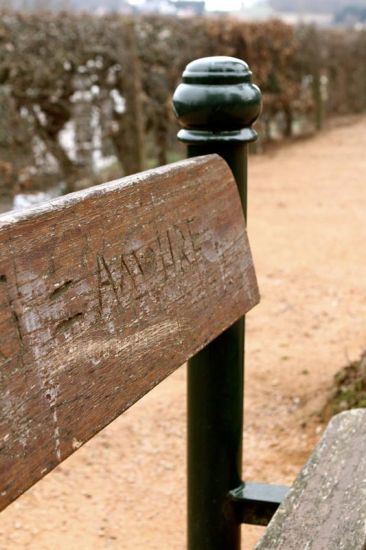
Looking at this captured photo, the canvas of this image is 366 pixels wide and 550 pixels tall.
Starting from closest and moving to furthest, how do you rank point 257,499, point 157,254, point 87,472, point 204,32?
point 157,254 → point 257,499 → point 87,472 → point 204,32

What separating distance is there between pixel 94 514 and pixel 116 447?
53cm

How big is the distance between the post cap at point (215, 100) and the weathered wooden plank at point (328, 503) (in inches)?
26.1

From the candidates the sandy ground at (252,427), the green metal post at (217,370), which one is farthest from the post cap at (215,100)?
the sandy ground at (252,427)

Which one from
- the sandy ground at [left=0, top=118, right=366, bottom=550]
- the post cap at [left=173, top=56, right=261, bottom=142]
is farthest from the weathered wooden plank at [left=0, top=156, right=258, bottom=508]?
the sandy ground at [left=0, top=118, right=366, bottom=550]

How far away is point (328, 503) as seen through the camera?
1.53 metres

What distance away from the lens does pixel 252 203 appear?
350 inches

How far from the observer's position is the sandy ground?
115 inches

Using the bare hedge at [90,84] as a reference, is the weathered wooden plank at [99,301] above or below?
above

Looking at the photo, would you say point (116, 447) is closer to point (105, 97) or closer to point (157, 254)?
point (157, 254)

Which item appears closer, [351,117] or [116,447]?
[116,447]

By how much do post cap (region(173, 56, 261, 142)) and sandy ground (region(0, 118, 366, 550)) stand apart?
1606mm

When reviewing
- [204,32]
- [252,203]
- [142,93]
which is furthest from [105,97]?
[204,32]

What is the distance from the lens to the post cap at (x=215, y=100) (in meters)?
1.69

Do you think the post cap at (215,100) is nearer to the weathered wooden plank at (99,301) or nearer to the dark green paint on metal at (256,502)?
the weathered wooden plank at (99,301)
